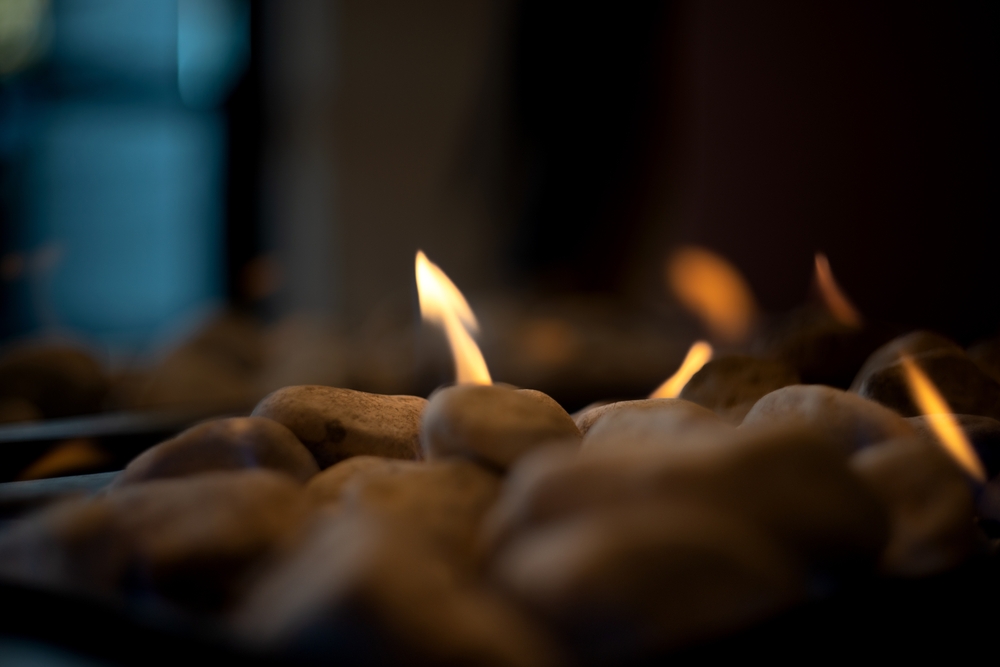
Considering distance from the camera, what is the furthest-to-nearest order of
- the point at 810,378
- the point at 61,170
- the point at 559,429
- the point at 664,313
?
the point at 61,170
the point at 664,313
the point at 810,378
the point at 559,429

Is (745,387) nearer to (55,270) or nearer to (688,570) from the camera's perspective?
(688,570)

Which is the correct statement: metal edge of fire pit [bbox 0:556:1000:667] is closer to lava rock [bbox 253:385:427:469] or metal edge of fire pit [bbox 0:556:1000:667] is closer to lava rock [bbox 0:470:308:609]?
lava rock [bbox 0:470:308:609]

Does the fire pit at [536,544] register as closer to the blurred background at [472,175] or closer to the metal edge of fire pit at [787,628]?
the metal edge of fire pit at [787,628]

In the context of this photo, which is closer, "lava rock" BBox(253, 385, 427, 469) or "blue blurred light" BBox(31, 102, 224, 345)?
"lava rock" BBox(253, 385, 427, 469)

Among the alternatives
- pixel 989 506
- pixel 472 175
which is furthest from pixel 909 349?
pixel 472 175

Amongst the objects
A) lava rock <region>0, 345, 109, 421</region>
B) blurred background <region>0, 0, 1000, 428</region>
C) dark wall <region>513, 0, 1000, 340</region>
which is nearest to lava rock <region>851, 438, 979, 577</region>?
blurred background <region>0, 0, 1000, 428</region>

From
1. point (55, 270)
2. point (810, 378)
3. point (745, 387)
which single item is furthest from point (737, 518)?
point (55, 270)

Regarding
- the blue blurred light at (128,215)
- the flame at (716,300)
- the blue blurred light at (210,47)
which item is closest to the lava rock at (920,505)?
the flame at (716,300)
